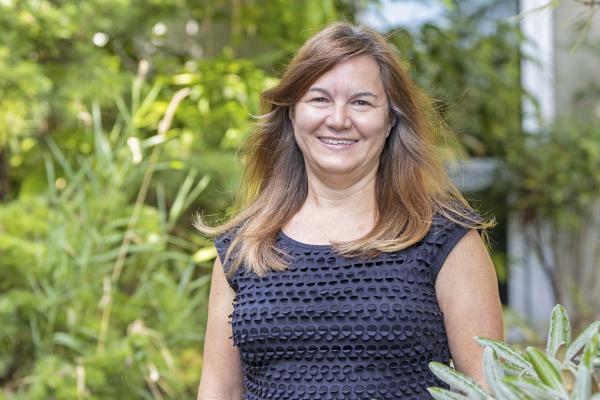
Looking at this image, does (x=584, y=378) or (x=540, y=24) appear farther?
(x=540, y=24)

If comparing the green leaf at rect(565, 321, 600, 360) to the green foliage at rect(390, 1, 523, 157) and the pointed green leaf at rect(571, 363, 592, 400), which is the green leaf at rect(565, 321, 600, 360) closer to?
the pointed green leaf at rect(571, 363, 592, 400)

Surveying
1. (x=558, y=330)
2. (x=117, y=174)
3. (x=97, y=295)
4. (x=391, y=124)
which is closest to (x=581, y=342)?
(x=558, y=330)

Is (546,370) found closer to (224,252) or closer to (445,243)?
(445,243)

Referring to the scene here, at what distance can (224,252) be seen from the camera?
90.4 inches

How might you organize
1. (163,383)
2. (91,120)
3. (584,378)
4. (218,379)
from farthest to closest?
1. (91,120)
2. (163,383)
3. (218,379)
4. (584,378)

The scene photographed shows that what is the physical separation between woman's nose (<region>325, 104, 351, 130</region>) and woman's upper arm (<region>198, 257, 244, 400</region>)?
428 mm

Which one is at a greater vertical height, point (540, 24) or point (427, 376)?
point (540, 24)

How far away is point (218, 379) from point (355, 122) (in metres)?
0.64

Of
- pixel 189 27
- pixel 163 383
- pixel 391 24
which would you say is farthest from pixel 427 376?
pixel 391 24

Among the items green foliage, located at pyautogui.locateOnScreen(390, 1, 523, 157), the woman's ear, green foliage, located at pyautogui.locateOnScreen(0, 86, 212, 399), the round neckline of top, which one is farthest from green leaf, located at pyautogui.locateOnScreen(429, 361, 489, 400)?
green foliage, located at pyautogui.locateOnScreen(390, 1, 523, 157)

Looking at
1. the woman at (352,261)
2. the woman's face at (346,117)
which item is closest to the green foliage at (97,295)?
the woman at (352,261)

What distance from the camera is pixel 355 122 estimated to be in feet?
6.89

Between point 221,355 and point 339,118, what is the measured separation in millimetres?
590

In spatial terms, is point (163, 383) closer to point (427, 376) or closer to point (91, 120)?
point (91, 120)
